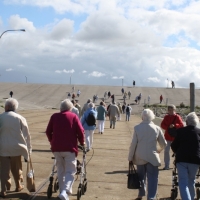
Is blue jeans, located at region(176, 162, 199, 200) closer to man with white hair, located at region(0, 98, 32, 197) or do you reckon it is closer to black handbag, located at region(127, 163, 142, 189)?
black handbag, located at region(127, 163, 142, 189)

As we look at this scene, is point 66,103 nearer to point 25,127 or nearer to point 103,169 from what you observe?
point 25,127

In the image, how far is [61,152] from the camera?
738 cm

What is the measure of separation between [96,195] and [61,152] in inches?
51.6

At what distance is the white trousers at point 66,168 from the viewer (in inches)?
288

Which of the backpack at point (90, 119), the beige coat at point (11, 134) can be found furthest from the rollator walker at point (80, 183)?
the backpack at point (90, 119)

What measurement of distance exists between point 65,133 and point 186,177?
209 centimetres

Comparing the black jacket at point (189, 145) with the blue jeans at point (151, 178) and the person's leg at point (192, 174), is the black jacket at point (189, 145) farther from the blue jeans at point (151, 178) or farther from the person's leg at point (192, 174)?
the blue jeans at point (151, 178)

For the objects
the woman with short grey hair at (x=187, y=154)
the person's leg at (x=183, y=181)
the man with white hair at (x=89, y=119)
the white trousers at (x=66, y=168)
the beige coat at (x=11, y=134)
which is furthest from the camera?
the man with white hair at (x=89, y=119)

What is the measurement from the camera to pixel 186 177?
7004 millimetres

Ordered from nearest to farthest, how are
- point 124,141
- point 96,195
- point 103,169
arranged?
point 96,195 → point 103,169 → point 124,141

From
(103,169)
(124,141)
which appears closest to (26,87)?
(124,141)

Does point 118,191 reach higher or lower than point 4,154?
lower

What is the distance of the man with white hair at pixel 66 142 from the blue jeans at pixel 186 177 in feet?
5.67

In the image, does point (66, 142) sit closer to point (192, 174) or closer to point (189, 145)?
point (189, 145)
